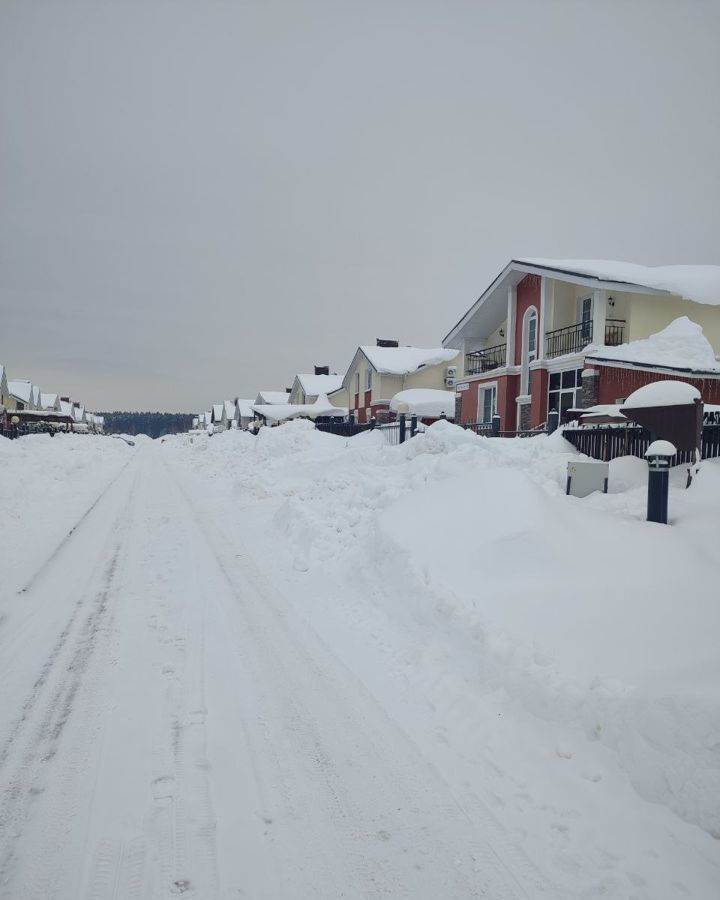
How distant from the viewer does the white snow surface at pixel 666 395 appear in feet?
25.1

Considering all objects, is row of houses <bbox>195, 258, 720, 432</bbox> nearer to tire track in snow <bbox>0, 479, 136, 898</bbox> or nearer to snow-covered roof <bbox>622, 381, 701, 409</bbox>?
snow-covered roof <bbox>622, 381, 701, 409</bbox>

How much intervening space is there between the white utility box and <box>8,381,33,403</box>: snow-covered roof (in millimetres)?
78982

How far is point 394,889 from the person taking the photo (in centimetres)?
248

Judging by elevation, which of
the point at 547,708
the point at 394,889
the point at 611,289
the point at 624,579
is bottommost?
the point at 394,889

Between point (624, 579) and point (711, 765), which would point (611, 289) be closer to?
point (624, 579)

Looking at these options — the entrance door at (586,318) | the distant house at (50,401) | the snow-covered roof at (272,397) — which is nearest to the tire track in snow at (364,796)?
the entrance door at (586,318)

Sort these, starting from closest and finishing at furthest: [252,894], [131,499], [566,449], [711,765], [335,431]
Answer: [252,894]
[711,765]
[566,449]
[131,499]
[335,431]

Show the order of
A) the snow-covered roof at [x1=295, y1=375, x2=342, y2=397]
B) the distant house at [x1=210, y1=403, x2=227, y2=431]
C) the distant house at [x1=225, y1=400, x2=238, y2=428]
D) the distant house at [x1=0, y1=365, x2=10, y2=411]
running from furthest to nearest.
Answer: the distant house at [x1=210, y1=403, x2=227, y2=431] < the distant house at [x1=225, y1=400, x2=238, y2=428] < the distant house at [x1=0, y1=365, x2=10, y2=411] < the snow-covered roof at [x1=295, y1=375, x2=342, y2=397]

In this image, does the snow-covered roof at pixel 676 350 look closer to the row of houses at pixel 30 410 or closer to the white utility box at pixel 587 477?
the white utility box at pixel 587 477

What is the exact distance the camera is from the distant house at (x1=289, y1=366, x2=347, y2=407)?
150 ft

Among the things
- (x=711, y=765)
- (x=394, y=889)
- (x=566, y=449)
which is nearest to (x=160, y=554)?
(x=394, y=889)

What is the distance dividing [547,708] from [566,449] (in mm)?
7805

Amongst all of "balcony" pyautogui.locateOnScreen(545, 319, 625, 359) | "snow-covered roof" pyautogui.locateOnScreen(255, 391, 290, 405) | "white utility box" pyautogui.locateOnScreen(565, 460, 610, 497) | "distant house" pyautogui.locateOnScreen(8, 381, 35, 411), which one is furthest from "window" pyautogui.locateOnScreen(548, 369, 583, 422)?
"distant house" pyautogui.locateOnScreen(8, 381, 35, 411)

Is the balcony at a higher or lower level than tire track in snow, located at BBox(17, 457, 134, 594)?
higher
